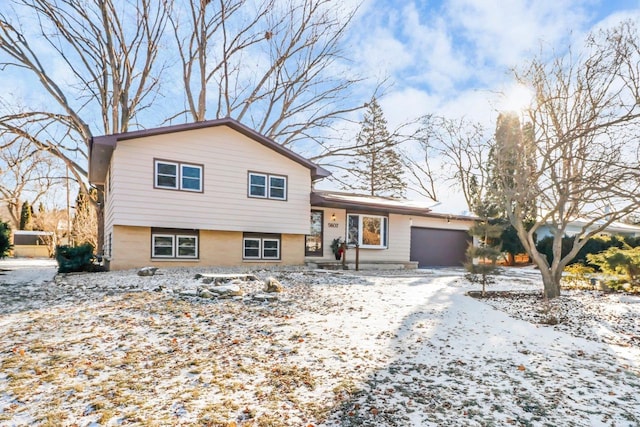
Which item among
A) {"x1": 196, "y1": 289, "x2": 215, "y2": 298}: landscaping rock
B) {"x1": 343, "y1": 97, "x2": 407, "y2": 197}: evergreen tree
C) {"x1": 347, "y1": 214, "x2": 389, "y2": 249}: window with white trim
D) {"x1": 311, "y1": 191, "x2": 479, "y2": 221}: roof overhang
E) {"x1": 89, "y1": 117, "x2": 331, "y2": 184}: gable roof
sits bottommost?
{"x1": 196, "y1": 289, "x2": 215, "y2": 298}: landscaping rock

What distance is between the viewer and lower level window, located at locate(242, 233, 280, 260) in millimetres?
12673

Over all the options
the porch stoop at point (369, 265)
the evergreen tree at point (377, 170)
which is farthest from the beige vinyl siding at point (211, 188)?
the evergreen tree at point (377, 170)

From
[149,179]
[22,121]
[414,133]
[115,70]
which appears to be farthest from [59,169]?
[414,133]

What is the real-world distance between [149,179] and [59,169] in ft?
57.4

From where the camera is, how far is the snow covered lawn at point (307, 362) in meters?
2.92

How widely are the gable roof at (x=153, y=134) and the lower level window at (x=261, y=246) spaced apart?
2.91 m

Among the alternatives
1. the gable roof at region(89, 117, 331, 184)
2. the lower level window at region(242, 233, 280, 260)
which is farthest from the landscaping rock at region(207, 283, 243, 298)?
the gable roof at region(89, 117, 331, 184)

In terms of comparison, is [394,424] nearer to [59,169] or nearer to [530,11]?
[530,11]

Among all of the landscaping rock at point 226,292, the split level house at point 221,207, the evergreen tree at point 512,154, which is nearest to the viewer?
the landscaping rock at point 226,292

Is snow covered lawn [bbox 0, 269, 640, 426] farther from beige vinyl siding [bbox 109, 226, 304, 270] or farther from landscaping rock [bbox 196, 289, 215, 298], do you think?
beige vinyl siding [bbox 109, 226, 304, 270]

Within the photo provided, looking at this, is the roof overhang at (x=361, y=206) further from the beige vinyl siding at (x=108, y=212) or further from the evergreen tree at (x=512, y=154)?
the beige vinyl siding at (x=108, y=212)

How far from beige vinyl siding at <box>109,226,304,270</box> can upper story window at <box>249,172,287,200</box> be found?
147 centimetres

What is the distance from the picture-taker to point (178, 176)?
11352 mm

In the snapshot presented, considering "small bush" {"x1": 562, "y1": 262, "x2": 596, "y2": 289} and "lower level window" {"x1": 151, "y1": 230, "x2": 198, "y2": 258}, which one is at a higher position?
"lower level window" {"x1": 151, "y1": 230, "x2": 198, "y2": 258}
